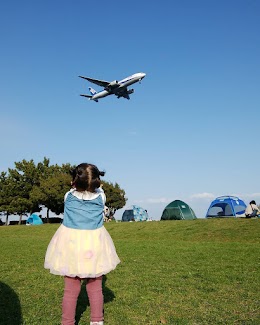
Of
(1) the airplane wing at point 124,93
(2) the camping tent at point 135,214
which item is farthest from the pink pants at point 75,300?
(1) the airplane wing at point 124,93

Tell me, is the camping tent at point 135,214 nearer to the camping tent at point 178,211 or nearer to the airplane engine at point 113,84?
the camping tent at point 178,211

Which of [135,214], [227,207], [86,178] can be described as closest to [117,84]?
[135,214]

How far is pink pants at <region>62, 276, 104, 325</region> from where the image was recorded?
442 centimetres

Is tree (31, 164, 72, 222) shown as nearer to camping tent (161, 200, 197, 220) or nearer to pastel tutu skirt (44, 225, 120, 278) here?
camping tent (161, 200, 197, 220)

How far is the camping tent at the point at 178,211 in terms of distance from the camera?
33.9 m

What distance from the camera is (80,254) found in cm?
452

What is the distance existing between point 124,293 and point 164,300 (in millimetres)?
861

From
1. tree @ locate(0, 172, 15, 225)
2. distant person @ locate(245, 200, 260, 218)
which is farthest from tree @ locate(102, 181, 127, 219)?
distant person @ locate(245, 200, 260, 218)

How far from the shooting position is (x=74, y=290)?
180 inches

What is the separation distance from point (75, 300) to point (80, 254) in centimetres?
58

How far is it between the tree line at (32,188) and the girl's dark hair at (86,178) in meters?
55.7

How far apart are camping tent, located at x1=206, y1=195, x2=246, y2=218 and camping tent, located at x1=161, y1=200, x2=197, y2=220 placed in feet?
6.10

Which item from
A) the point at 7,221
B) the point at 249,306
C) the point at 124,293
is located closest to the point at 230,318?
the point at 249,306

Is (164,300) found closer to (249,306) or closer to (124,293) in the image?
(124,293)
